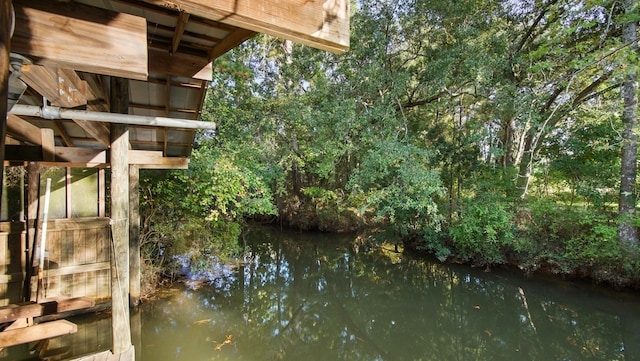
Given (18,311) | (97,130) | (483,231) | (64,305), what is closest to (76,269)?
(64,305)

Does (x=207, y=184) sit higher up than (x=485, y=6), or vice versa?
(x=485, y=6)

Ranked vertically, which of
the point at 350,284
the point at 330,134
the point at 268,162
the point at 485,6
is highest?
the point at 485,6

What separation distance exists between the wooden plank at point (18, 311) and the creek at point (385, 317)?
1446 millimetres

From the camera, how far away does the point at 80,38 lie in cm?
106

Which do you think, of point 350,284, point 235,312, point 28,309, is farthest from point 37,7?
point 350,284

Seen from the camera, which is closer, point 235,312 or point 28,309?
point 28,309

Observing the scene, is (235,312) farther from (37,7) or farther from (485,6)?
(485,6)

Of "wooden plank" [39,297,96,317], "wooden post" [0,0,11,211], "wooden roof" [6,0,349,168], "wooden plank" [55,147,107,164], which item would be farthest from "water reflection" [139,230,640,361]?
"wooden post" [0,0,11,211]

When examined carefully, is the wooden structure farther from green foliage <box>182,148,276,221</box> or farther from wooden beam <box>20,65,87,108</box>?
green foliage <box>182,148,276,221</box>

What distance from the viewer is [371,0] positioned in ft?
25.5

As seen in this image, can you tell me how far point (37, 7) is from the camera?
1021 mm

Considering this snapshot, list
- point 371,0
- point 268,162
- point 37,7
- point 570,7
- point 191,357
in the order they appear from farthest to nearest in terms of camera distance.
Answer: point 268,162, point 371,0, point 570,7, point 191,357, point 37,7

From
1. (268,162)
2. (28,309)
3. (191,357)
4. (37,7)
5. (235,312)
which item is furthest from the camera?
(268,162)

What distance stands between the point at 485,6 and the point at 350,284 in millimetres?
7128
